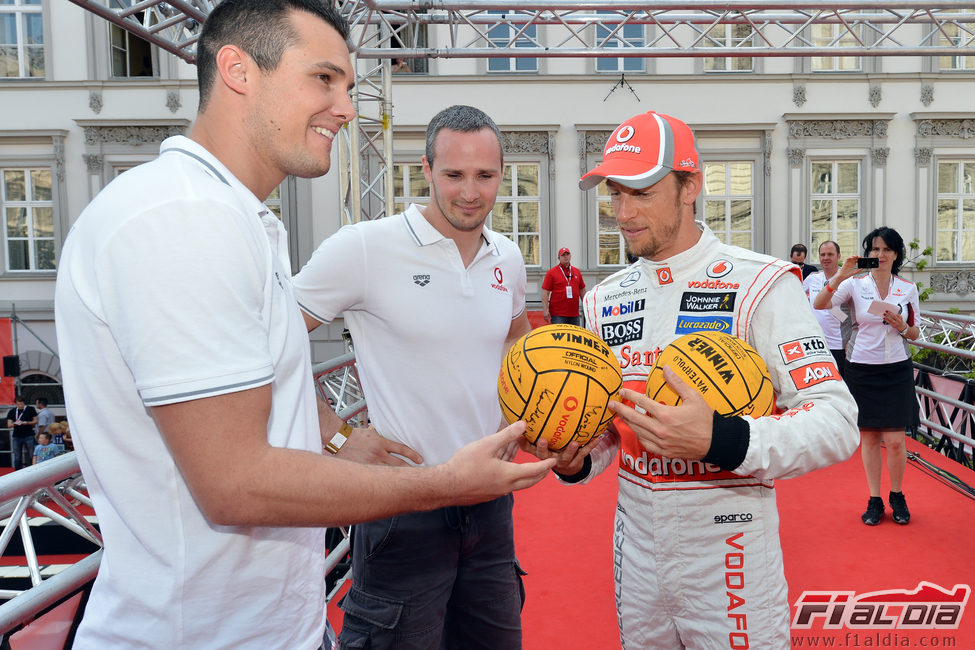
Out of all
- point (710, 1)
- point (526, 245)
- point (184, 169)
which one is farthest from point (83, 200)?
point (184, 169)

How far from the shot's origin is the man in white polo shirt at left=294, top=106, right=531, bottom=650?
7.89ft

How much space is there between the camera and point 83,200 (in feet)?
55.4

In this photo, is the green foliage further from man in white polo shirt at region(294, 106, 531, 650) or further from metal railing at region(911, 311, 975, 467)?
man in white polo shirt at region(294, 106, 531, 650)

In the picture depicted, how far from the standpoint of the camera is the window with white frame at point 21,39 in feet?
54.1

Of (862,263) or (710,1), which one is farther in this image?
(710,1)

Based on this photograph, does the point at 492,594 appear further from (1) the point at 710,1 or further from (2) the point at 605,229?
(2) the point at 605,229

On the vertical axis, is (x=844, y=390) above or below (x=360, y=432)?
above

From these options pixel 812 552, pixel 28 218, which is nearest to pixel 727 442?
pixel 812 552

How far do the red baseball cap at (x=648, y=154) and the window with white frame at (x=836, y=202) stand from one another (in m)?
16.2

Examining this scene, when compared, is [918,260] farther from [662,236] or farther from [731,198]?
[662,236]

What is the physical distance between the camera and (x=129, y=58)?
16.9 meters

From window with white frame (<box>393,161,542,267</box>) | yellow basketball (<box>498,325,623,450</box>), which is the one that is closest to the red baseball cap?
yellow basketball (<box>498,325,623,450</box>)

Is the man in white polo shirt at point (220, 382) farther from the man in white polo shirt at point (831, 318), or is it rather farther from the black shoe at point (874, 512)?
the man in white polo shirt at point (831, 318)

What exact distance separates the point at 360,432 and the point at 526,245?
14855 millimetres
